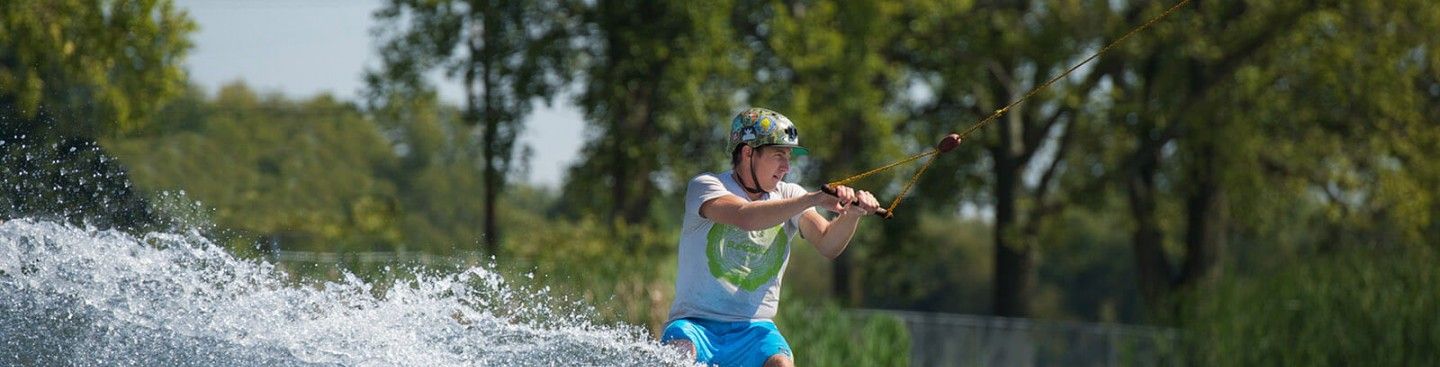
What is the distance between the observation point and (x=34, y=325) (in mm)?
6914

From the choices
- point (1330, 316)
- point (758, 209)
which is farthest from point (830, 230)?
point (1330, 316)

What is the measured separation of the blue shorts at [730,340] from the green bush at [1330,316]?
14663 millimetres

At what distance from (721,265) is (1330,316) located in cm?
1517

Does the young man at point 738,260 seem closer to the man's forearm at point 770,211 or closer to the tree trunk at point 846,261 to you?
the man's forearm at point 770,211

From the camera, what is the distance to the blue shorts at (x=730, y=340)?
6.92 metres

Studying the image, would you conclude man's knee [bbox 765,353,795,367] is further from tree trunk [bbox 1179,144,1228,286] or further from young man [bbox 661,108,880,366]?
tree trunk [bbox 1179,144,1228,286]

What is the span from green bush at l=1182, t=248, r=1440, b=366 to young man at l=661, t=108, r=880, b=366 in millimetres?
14636

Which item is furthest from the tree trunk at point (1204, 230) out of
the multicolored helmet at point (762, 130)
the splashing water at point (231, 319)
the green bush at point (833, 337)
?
the splashing water at point (231, 319)

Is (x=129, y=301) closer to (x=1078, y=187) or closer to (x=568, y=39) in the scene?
(x=568, y=39)

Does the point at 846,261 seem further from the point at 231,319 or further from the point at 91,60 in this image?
the point at 231,319

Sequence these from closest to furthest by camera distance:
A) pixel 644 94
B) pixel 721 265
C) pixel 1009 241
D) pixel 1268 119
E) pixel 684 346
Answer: pixel 684 346 < pixel 721 265 < pixel 644 94 < pixel 1268 119 < pixel 1009 241

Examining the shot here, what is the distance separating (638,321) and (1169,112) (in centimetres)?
1546

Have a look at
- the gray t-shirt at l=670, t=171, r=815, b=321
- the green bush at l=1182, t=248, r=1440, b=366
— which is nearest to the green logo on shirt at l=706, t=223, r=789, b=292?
the gray t-shirt at l=670, t=171, r=815, b=321

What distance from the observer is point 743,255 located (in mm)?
6953
